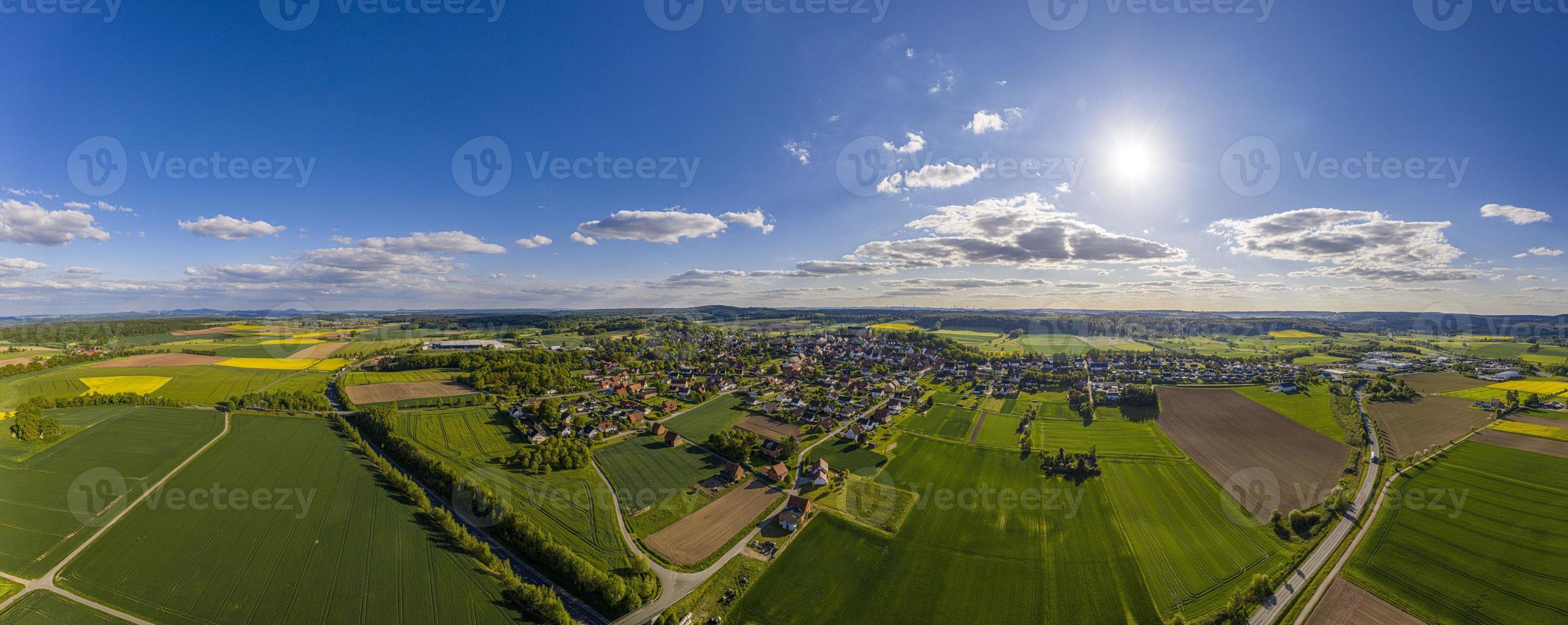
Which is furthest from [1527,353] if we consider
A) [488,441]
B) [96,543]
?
[96,543]

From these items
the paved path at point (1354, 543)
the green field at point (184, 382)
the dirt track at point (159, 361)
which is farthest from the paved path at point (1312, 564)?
the dirt track at point (159, 361)

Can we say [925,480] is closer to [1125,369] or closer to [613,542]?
[613,542]

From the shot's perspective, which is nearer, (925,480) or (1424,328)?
(925,480)

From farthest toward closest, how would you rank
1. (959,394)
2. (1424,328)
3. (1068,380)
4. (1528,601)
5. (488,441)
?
(1424,328), (1068,380), (959,394), (488,441), (1528,601)

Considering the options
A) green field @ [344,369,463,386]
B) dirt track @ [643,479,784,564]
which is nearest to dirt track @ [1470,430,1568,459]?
dirt track @ [643,479,784,564]

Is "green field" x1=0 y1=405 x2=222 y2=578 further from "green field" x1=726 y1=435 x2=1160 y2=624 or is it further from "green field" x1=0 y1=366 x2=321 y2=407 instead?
"green field" x1=726 y1=435 x2=1160 y2=624

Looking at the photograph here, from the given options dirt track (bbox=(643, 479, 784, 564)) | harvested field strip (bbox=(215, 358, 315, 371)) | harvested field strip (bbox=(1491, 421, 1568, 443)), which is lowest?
dirt track (bbox=(643, 479, 784, 564))

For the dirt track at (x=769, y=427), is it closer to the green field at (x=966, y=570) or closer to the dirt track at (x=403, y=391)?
the green field at (x=966, y=570)

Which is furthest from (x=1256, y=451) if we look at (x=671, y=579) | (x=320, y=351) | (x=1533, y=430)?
(x=320, y=351)
